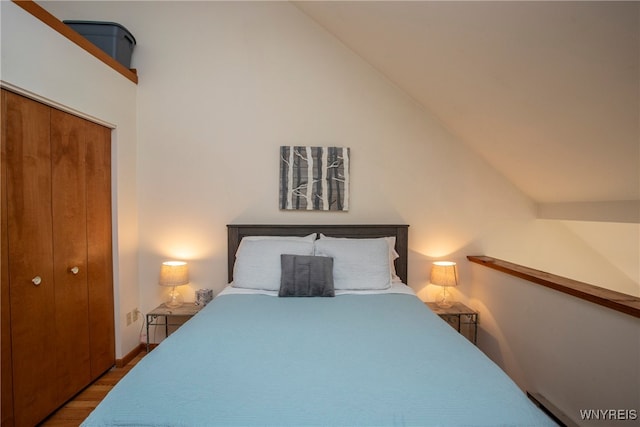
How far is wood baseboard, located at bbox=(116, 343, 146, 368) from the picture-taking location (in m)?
2.42

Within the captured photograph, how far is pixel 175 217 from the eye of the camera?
270 cm

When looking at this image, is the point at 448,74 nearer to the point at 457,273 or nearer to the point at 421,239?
the point at 421,239

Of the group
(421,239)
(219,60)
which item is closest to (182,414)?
(421,239)

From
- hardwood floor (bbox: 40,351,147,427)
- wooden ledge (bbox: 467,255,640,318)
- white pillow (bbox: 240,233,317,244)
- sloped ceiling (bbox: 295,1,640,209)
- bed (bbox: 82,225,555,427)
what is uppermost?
sloped ceiling (bbox: 295,1,640,209)

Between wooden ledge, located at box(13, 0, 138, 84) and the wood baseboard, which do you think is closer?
wooden ledge, located at box(13, 0, 138, 84)

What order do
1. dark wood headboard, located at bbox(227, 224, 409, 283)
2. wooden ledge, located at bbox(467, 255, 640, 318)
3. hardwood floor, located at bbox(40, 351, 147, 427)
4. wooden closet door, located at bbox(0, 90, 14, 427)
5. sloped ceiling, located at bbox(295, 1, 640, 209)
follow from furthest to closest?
dark wood headboard, located at bbox(227, 224, 409, 283) → hardwood floor, located at bbox(40, 351, 147, 427) → wooden closet door, located at bbox(0, 90, 14, 427) → wooden ledge, located at bbox(467, 255, 640, 318) → sloped ceiling, located at bbox(295, 1, 640, 209)

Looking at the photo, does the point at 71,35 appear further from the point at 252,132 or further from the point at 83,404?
the point at 83,404

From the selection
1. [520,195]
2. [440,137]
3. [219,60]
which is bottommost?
[520,195]

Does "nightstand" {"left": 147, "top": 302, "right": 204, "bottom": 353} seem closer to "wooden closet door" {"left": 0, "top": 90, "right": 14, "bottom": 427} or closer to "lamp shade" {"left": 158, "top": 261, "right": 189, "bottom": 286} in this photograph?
"lamp shade" {"left": 158, "top": 261, "right": 189, "bottom": 286}

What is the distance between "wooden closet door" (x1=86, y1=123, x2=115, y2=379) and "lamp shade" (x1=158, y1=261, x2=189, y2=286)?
37 centimetres

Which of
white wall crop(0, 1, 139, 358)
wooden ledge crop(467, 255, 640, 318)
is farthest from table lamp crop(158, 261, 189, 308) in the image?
wooden ledge crop(467, 255, 640, 318)

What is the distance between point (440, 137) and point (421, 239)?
0.94 metres

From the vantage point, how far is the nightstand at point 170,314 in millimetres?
2422

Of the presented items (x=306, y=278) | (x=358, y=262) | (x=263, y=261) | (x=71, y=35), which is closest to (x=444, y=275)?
(x=358, y=262)
